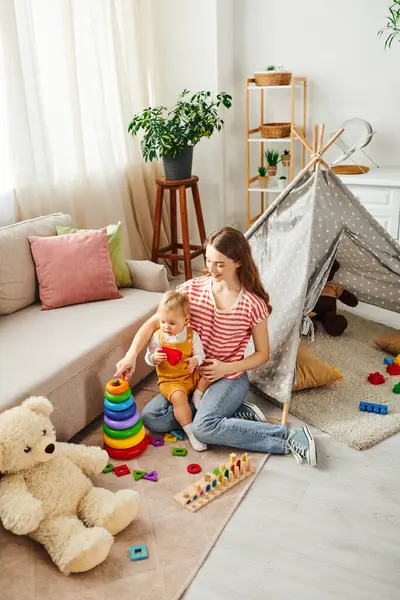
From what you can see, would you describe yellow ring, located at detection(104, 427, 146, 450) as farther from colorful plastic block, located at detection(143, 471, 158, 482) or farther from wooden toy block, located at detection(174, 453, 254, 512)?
wooden toy block, located at detection(174, 453, 254, 512)

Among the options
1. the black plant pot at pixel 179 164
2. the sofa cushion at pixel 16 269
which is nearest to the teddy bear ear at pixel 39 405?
the sofa cushion at pixel 16 269

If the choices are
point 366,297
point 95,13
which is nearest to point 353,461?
point 366,297

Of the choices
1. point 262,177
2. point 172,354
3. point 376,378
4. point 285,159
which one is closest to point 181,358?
point 172,354

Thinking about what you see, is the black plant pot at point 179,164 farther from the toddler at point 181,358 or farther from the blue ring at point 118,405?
the blue ring at point 118,405

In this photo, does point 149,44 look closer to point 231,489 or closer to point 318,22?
point 318,22

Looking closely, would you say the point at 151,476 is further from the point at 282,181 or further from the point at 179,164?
the point at 282,181

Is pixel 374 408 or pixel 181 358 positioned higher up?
pixel 181 358

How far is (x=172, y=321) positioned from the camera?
8.00ft

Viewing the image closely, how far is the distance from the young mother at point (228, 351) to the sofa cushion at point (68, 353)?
0.17m

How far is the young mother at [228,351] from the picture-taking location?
7.92 feet

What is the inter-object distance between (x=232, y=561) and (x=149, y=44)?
343cm

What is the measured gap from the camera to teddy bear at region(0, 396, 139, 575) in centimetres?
190

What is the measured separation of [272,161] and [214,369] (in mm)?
2323

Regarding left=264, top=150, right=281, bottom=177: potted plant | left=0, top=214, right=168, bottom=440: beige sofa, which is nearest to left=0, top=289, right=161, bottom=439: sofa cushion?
left=0, top=214, right=168, bottom=440: beige sofa
